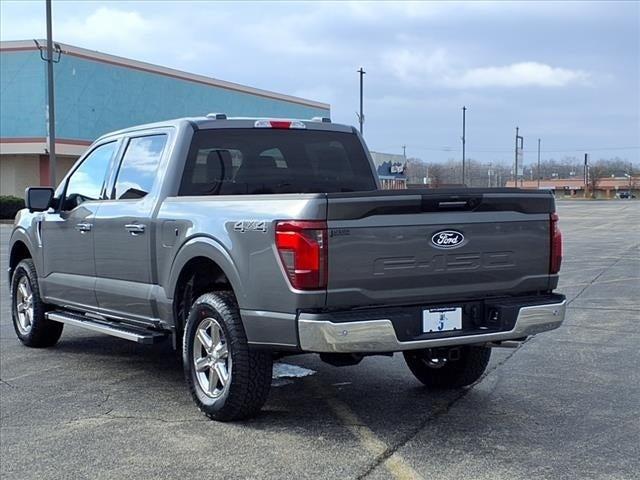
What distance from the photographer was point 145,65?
4897 cm

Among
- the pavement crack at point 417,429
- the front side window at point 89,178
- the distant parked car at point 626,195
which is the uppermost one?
the front side window at point 89,178

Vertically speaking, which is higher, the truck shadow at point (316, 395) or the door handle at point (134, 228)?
the door handle at point (134, 228)

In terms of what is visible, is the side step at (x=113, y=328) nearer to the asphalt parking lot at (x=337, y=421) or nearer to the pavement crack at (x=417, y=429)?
the asphalt parking lot at (x=337, y=421)

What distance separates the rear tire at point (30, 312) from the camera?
26.9 feet

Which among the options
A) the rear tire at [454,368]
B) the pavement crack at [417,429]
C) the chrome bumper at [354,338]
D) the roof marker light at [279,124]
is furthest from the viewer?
the roof marker light at [279,124]

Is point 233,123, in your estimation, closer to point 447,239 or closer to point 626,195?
point 447,239

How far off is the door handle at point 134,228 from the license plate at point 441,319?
2441 mm

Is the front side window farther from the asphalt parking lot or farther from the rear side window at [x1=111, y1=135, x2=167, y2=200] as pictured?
the asphalt parking lot

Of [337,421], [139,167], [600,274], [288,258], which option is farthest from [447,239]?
[600,274]

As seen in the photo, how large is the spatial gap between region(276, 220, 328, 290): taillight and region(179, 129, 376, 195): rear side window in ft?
5.72

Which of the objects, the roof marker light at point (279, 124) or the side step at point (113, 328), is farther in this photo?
the roof marker light at point (279, 124)

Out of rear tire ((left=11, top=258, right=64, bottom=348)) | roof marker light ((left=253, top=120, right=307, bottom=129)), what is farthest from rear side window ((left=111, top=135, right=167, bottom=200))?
rear tire ((left=11, top=258, right=64, bottom=348))

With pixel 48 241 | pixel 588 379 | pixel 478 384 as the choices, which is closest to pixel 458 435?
pixel 478 384

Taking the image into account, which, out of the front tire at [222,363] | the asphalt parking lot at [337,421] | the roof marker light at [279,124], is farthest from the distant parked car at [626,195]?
the front tire at [222,363]
